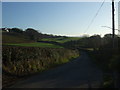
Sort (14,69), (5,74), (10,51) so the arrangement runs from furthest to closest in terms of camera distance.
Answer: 1. (10,51)
2. (14,69)
3. (5,74)

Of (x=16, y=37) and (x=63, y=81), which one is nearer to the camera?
(x=63, y=81)

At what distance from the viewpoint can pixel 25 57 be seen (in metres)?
23.1

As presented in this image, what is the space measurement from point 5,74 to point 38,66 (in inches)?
214

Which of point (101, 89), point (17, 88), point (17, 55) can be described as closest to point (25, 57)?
point (17, 55)

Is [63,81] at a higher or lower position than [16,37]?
lower

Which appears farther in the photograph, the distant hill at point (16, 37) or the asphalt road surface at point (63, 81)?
the distant hill at point (16, 37)

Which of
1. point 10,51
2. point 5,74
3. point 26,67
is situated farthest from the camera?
point 10,51

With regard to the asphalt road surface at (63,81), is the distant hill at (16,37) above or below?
above

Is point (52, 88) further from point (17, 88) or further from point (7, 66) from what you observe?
point (7, 66)

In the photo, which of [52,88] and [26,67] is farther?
[26,67]

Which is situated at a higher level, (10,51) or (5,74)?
(10,51)

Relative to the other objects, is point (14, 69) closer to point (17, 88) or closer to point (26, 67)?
point (26, 67)

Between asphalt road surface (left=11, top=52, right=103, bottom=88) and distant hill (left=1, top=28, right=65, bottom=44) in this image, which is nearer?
asphalt road surface (left=11, top=52, right=103, bottom=88)

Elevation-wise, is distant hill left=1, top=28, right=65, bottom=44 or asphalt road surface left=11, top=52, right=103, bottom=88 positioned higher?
distant hill left=1, top=28, right=65, bottom=44
